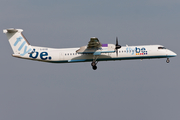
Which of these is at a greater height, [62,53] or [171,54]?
[171,54]

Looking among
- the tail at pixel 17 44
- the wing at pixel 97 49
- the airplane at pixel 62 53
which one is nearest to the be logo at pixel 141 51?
the airplane at pixel 62 53

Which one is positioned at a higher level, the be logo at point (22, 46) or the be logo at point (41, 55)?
the be logo at point (22, 46)

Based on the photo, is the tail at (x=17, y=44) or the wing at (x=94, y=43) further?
the tail at (x=17, y=44)

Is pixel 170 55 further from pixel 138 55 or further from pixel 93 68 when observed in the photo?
pixel 93 68

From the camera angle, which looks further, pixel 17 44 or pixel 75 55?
pixel 17 44

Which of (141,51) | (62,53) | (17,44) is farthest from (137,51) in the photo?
(17,44)

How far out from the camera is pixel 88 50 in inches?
1307

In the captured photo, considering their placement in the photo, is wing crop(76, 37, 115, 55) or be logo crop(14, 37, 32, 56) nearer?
wing crop(76, 37, 115, 55)

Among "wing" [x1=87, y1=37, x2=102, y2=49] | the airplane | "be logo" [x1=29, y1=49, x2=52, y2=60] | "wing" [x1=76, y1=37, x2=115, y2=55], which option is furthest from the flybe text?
"be logo" [x1=29, y1=49, x2=52, y2=60]

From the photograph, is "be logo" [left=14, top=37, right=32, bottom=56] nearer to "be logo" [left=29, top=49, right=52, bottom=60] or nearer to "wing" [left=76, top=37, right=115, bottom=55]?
"be logo" [left=29, top=49, right=52, bottom=60]

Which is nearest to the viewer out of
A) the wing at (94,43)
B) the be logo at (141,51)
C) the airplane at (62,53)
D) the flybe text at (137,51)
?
the wing at (94,43)

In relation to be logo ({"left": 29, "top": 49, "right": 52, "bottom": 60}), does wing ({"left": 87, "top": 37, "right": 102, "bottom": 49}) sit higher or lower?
higher

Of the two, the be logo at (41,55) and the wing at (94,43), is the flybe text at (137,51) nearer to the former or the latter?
the wing at (94,43)

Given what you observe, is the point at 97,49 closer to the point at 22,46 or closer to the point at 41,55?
Answer: the point at 41,55
